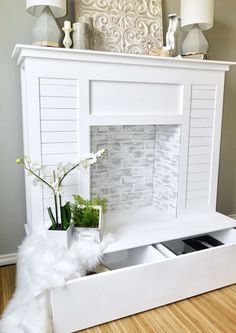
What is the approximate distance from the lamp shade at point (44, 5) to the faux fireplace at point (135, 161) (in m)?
0.27

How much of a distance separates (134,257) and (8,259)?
89cm

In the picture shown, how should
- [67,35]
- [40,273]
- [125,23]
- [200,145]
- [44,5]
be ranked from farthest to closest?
[200,145] → [125,23] → [67,35] → [44,5] → [40,273]

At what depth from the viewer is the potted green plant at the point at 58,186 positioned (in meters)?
1.64

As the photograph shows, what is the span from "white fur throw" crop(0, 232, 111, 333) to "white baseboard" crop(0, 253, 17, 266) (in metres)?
0.52

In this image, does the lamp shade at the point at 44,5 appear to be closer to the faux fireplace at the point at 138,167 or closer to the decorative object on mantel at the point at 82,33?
the decorative object on mantel at the point at 82,33

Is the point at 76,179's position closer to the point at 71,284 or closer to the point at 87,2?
the point at 71,284

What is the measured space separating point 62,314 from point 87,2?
5.91ft

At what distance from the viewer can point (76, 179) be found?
6.15 ft

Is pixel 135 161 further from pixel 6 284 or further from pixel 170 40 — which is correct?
pixel 6 284

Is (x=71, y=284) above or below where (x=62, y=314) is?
above

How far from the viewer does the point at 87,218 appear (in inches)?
69.0

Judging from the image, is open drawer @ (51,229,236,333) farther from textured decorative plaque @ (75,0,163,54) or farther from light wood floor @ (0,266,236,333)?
textured decorative plaque @ (75,0,163,54)

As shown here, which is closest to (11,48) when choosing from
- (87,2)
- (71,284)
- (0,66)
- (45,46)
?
(0,66)

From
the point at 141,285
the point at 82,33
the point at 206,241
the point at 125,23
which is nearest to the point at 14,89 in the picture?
the point at 82,33
